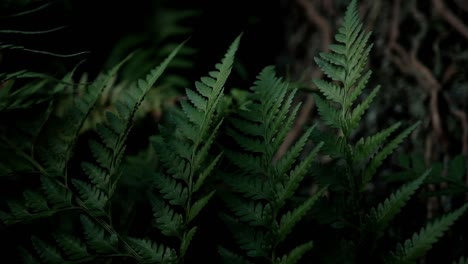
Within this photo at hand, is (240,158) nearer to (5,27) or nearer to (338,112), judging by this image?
(338,112)

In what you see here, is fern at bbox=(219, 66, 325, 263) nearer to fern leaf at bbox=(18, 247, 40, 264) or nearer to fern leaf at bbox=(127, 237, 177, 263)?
fern leaf at bbox=(127, 237, 177, 263)

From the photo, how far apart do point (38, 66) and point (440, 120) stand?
172cm

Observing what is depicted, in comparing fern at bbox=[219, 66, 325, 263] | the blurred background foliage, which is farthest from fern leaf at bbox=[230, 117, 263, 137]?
the blurred background foliage

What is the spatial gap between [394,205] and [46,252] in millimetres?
603

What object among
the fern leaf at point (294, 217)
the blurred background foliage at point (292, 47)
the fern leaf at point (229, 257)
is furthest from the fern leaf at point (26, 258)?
the blurred background foliage at point (292, 47)

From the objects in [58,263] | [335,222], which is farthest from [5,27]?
[335,222]

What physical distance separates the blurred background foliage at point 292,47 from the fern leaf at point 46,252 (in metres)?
0.77

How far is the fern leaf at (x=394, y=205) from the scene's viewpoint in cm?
70

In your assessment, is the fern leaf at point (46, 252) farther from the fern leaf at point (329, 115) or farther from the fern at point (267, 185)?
the fern leaf at point (329, 115)

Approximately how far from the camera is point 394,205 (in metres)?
0.71

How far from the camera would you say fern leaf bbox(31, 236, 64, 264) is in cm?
80

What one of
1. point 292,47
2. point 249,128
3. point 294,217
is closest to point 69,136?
point 249,128

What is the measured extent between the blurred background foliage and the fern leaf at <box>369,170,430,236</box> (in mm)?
812

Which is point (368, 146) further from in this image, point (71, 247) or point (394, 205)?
point (71, 247)
